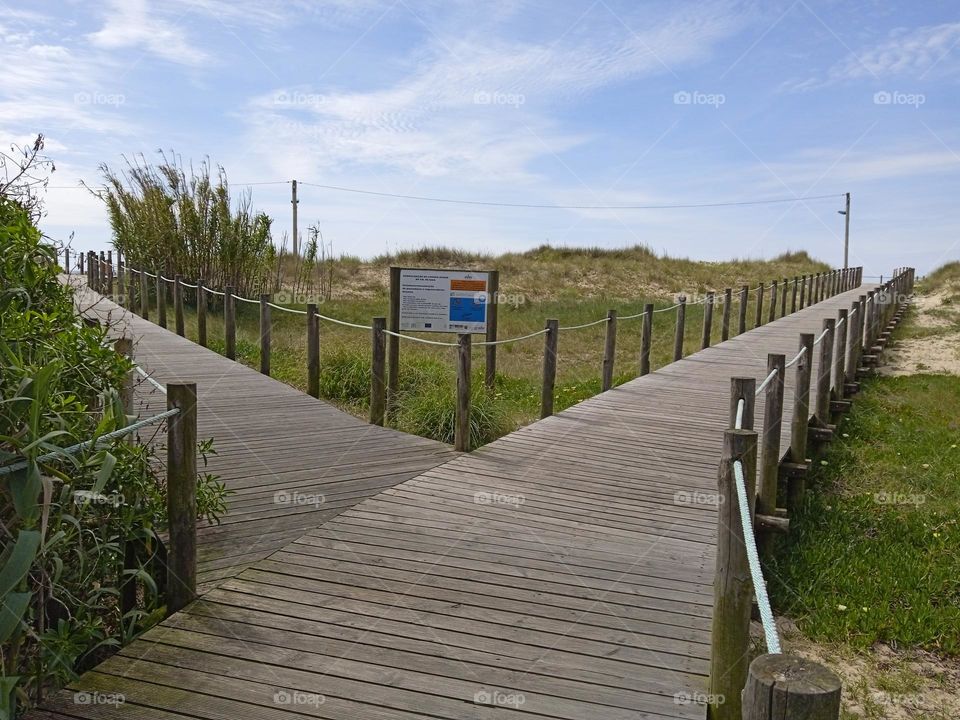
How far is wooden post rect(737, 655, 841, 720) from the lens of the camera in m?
1.69

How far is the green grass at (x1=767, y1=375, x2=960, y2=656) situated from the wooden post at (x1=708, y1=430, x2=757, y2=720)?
228 centimetres

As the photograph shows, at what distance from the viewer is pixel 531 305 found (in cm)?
2669

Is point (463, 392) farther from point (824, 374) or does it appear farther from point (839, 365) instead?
point (839, 365)

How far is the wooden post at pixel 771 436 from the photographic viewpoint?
556 cm

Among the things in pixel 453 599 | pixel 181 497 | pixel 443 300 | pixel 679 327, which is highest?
pixel 443 300

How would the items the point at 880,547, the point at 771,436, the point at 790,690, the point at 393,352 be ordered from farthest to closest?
the point at 393,352 < the point at 880,547 < the point at 771,436 < the point at 790,690

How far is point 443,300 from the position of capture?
10.4m

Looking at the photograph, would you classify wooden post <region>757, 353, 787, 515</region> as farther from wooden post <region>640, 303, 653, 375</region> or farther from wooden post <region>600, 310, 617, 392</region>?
wooden post <region>640, 303, 653, 375</region>

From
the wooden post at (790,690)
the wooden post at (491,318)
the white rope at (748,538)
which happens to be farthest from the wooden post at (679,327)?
the wooden post at (790,690)

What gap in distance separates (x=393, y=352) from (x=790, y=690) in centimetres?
828

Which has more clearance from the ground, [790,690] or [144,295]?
[144,295]

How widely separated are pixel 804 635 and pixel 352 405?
21.3 feet

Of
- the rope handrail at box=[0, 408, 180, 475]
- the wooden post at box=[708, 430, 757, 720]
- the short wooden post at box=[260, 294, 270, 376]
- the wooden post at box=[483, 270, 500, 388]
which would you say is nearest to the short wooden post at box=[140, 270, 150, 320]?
the short wooden post at box=[260, 294, 270, 376]

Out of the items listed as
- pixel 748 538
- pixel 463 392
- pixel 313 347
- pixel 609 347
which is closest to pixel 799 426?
pixel 463 392
